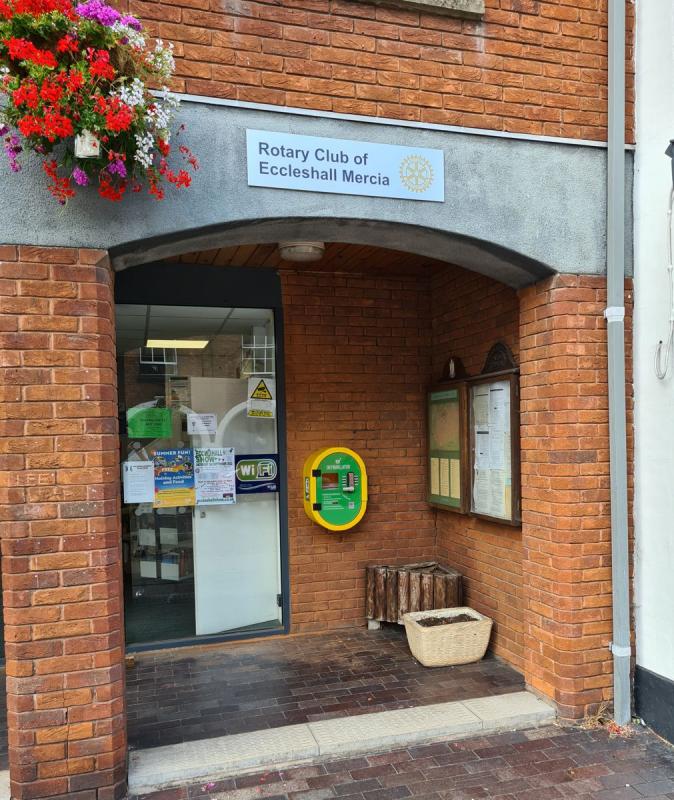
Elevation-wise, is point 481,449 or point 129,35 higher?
point 129,35

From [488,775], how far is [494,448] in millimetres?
2302

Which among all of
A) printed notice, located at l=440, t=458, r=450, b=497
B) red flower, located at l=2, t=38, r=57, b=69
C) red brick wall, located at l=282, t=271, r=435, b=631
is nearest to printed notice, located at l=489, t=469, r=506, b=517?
printed notice, located at l=440, t=458, r=450, b=497

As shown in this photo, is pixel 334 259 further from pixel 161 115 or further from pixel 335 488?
pixel 161 115

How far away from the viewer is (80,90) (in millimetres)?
2811

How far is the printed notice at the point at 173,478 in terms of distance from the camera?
17.9 feet

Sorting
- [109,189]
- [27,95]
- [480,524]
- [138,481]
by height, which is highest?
[27,95]

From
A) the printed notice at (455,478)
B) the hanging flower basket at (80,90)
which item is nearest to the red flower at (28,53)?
the hanging flower basket at (80,90)

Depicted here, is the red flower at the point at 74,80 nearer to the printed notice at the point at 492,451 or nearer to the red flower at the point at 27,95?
the red flower at the point at 27,95

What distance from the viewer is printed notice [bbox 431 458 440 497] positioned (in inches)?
232

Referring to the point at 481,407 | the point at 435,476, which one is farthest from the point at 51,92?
the point at 435,476

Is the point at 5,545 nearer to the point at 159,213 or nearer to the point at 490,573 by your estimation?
the point at 159,213

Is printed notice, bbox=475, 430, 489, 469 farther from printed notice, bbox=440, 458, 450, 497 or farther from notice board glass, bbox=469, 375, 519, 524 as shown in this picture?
printed notice, bbox=440, 458, 450, 497

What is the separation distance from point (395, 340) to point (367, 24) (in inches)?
112

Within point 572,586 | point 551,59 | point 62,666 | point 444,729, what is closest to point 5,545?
point 62,666
